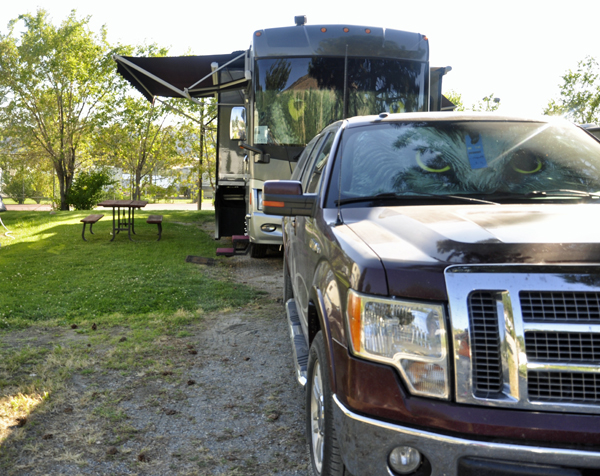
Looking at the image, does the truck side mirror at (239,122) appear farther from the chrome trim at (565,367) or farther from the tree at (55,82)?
the tree at (55,82)

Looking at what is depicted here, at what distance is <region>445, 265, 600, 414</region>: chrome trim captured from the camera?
191cm

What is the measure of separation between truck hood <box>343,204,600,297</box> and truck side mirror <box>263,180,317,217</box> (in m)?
0.56

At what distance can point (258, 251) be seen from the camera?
10.5 meters

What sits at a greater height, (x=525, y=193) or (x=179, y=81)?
(x=179, y=81)

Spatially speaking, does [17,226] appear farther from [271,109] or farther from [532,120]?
[532,120]

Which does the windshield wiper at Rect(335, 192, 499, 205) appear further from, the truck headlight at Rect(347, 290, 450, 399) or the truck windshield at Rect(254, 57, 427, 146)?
the truck windshield at Rect(254, 57, 427, 146)

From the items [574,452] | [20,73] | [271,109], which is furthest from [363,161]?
[20,73]

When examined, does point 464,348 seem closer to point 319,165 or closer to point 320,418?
point 320,418

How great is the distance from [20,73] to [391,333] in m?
31.5

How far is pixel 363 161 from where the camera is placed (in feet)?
11.6

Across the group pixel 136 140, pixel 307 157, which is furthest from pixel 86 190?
pixel 307 157

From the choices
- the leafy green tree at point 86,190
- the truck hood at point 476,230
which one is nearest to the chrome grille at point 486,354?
the truck hood at point 476,230

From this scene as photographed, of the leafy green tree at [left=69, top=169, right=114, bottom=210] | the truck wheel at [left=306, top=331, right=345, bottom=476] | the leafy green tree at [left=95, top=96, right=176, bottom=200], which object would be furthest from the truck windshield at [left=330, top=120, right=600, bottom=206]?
the leafy green tree at [left=95, top=96, right=176, bottom=200]

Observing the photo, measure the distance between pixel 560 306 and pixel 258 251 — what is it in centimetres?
876
